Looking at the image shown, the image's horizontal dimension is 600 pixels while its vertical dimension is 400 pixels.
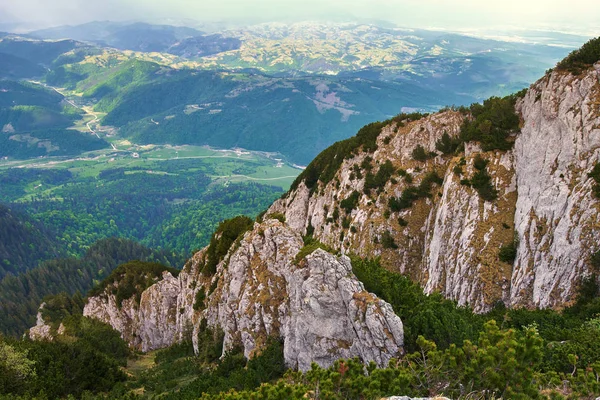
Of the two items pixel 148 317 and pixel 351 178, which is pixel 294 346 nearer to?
pixel 351 178

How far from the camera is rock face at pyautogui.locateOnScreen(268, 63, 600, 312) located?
31344 mm

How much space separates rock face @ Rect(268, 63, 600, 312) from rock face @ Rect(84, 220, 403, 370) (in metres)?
16.1

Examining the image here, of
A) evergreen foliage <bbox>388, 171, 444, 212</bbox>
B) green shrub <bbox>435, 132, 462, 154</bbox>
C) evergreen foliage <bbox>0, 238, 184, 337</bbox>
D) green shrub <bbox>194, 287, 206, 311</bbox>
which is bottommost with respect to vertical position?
evergreen foliage <bbox>0, 238, 184, 337</bbox>

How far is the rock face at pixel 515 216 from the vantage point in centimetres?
3134

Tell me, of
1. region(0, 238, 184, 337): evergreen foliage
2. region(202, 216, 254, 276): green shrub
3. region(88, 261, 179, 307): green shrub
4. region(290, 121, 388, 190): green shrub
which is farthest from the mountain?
region(0, 238, 184, 337): evergreen foliage

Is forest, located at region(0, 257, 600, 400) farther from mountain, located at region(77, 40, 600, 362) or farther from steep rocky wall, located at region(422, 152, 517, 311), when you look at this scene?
steep rocky wall, located at region(422, 152, 517, 311)

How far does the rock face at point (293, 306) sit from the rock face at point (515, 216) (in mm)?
16149

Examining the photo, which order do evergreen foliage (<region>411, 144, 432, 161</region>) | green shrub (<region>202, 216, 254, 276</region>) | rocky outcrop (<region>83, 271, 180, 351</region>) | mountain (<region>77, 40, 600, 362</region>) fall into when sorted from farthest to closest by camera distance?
1. rocky outcrop (<region>83, 271, 180, 351</region>)
2. evergreen foliage (<region>411, 144, 432, 161</region>)
3. green shrub (<region>202, 216, 254, 276</region>)
4. mountain (<region>77, 40, 600, 362</region>)

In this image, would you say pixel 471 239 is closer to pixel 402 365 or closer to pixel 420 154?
pixel 420 154

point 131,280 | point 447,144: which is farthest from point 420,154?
point 131,280

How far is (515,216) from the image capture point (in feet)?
124

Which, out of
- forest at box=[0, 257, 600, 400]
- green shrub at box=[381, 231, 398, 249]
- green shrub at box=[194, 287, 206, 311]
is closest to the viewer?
forest at box=[0, 257, 600, 400]

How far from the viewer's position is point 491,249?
36.8m

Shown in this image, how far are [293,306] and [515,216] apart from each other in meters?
24.5
